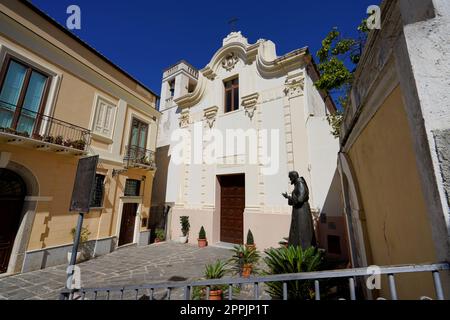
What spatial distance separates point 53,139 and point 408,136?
28.9ft

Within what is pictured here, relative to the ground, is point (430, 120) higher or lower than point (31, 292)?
higher

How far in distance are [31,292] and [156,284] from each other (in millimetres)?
4939

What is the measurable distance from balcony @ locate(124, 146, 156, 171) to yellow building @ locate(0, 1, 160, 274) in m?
0.07

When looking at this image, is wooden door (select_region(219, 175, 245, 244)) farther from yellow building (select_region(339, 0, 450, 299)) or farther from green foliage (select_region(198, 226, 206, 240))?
yellow building (select_region(339, 0, 450, 299))

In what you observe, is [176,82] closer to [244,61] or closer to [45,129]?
[244,61]

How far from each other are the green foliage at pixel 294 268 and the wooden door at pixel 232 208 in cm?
Result: 544

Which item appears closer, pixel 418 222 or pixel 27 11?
pixel 418 222

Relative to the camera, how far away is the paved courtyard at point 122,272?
4965 mm

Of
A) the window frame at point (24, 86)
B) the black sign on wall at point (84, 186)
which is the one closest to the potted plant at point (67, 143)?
the window frame at point (24, 86)

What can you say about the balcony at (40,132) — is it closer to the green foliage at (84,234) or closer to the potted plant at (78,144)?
the potted plant at (78,144)

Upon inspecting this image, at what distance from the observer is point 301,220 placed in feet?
16.5
